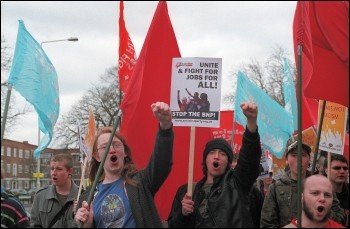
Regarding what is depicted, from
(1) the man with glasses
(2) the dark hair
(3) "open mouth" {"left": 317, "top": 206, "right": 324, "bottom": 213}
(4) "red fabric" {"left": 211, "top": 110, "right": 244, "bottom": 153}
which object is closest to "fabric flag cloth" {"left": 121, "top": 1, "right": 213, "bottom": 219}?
(2) the dark hair

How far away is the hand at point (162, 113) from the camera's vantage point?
415cm

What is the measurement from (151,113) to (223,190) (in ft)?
4.57

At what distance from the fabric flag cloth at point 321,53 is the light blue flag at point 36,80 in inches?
99.6

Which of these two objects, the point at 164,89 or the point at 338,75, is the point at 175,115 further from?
the point at 338,75

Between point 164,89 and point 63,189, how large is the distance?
1.81 metres

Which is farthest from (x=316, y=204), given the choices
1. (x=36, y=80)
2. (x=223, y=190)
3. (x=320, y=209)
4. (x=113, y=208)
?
(x=36, y=80)

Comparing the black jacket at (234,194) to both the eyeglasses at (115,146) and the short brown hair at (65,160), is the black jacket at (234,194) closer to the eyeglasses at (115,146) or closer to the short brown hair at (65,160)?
the eyeglasses at (115,146)

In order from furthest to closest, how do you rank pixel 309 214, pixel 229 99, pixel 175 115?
pixel 229 99, pixel 175 115, pixel 309 214

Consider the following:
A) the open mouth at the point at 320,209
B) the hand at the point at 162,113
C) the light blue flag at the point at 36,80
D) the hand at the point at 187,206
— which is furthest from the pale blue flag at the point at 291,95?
the hand at the point at 162,113

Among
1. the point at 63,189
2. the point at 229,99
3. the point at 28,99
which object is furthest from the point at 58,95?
the point at 229,99

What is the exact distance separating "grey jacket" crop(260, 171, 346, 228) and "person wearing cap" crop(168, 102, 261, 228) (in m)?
0.57

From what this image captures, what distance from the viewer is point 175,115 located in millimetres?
4992

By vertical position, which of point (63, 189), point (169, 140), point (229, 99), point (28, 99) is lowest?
point (63, 189)

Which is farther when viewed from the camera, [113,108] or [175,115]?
[113,108]
